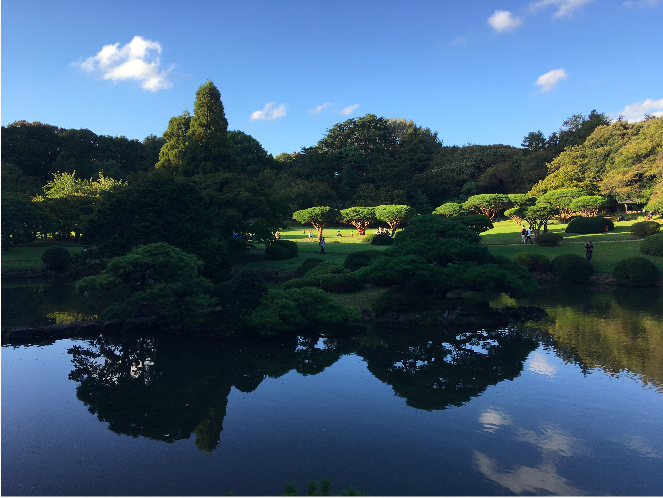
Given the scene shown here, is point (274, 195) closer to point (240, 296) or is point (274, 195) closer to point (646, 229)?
point (240, 296)

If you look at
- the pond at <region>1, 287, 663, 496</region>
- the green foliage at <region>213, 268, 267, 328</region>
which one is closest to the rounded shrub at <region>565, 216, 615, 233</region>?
the pond at <region>1, 287, 663, 496</region>

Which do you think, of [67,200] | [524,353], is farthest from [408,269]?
[67,200]

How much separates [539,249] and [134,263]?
2570cm

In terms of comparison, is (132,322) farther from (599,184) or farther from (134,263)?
(599,184)

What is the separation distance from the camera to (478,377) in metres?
11.6

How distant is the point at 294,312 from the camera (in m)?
15.0

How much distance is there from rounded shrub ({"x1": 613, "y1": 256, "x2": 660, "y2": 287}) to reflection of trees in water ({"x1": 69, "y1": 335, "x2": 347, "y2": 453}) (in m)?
18.0

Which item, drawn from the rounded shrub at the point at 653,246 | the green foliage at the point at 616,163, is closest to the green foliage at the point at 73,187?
the rounded shrub at the point at 653,246

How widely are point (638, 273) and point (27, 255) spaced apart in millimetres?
40513

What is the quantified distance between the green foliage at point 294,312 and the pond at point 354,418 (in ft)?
2.03

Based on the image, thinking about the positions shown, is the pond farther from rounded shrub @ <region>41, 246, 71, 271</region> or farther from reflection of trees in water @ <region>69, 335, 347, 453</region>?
rounded shrub @ <region>41, 246, 71, 271</region>

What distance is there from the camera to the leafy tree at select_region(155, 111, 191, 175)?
40.6 metres

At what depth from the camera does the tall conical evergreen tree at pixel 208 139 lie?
34.2 meters

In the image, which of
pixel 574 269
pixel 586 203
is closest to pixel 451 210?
pixel 586 203
